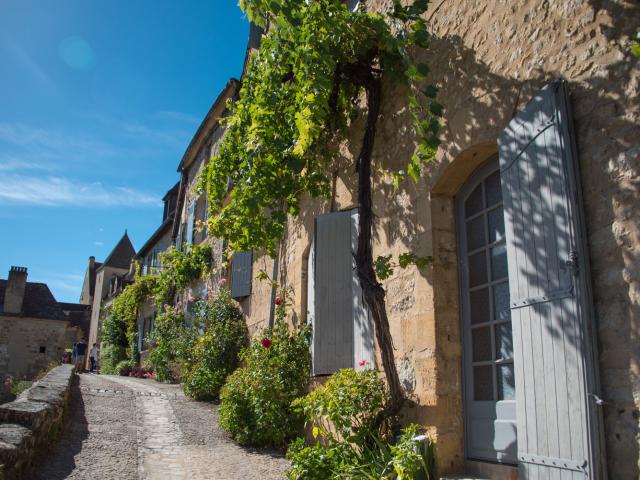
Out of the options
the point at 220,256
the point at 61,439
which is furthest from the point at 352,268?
the point at 220,256

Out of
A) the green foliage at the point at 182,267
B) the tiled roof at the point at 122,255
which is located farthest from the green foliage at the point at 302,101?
the tiled roof at the point at 122,255

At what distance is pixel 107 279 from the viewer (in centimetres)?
3478

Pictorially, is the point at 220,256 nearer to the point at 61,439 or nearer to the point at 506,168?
the point at 61,439

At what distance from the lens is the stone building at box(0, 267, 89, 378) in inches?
1026

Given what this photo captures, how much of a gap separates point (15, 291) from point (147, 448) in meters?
26.2

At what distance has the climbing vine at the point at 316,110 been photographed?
4.50m

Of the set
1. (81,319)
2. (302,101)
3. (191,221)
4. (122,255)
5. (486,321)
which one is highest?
(122,255)

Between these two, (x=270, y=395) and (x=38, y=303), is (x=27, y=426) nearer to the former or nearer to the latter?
(x=270, y=395)

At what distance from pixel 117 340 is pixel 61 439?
15894mm

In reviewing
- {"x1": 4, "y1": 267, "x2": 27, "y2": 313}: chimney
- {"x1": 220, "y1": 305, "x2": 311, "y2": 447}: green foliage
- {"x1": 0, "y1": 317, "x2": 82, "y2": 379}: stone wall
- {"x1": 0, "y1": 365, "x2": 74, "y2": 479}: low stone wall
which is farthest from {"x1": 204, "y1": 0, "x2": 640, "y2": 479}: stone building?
{"x1": 4, "y1": 267, "x2": 27, "y2": 313}: chimney

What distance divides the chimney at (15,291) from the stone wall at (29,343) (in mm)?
620

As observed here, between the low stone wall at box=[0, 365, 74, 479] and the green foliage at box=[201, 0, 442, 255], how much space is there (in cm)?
240

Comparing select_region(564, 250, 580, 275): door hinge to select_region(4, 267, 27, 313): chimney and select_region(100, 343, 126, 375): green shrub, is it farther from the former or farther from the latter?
select_region(4, 267, 27, 313): chimney

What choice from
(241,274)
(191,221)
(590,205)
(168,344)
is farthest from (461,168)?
(191,221)
